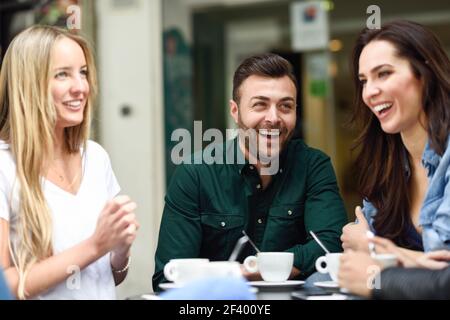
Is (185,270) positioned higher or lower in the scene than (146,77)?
lower

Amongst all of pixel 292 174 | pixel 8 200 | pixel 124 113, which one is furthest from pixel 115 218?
pixel 124 113

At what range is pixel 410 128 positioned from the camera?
245 cm

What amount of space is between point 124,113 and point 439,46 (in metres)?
3.99

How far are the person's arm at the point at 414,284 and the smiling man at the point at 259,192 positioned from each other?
897 millimetres

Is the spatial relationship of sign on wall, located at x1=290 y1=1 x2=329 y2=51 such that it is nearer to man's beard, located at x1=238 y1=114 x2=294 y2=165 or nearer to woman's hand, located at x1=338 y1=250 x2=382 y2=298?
man's beard, located at x1=238 y1=114 x2=294 y2=165

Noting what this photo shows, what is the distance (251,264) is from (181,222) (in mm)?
528

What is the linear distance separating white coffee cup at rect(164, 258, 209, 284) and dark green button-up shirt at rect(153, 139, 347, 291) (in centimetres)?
65

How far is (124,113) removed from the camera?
6113mm

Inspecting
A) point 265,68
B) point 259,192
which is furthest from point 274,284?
point 265,68

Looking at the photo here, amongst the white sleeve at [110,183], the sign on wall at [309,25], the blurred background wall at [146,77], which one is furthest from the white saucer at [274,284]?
the sign on wall at [309,25]

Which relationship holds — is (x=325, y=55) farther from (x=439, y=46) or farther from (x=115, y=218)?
(x=115, y=218)

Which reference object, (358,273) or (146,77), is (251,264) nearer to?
(358,273)

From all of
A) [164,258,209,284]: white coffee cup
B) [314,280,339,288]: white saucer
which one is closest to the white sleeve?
[164,258,209,284]: white coffee cup

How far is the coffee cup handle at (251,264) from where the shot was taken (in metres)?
2.42
